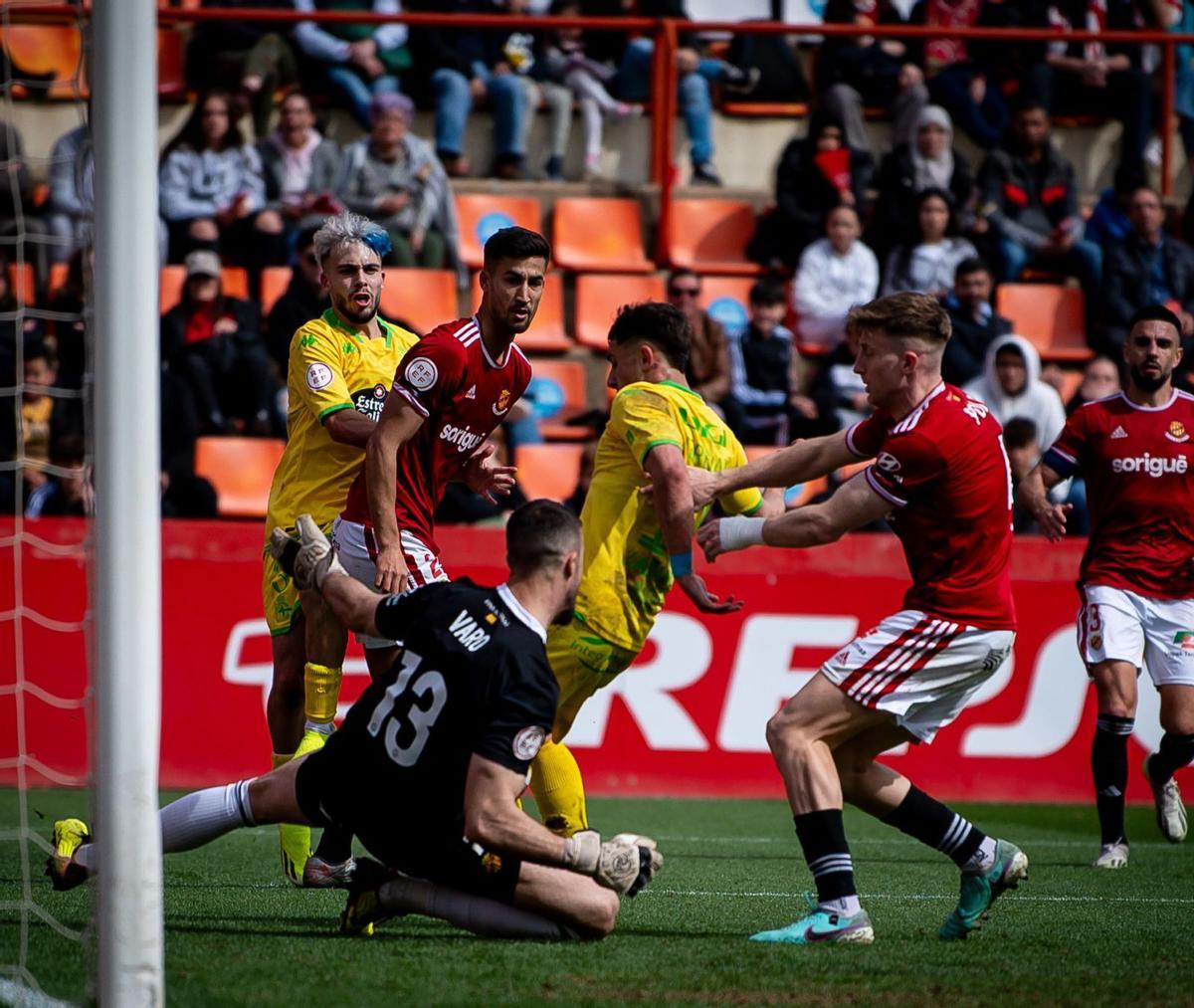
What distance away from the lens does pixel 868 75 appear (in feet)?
52.8

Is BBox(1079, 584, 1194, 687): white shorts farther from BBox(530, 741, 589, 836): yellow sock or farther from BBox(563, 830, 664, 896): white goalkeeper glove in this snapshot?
BBox(563, 830, 664, 896): white goalkeeper glove

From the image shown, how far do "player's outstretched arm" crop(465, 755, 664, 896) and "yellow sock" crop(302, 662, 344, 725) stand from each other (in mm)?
1837

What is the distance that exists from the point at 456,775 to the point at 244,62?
11172 mm

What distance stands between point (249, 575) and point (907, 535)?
6.13 m

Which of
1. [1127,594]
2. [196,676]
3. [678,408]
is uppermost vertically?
[678,408]

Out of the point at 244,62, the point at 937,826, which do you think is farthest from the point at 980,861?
the point at 244,62

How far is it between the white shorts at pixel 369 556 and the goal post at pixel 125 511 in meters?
2.34

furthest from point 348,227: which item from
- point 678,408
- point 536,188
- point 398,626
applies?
point 536,188

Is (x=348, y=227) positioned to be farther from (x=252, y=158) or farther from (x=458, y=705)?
(x=252, y=158)

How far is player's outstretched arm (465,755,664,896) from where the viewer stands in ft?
16.5

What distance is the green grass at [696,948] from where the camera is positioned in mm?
4719

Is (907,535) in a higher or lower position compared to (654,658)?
higher

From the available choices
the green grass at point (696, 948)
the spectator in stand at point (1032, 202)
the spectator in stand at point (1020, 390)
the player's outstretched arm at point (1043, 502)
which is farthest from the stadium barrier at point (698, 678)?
the spectator in stand at point (1032, 202)

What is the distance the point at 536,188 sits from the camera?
624 inches
